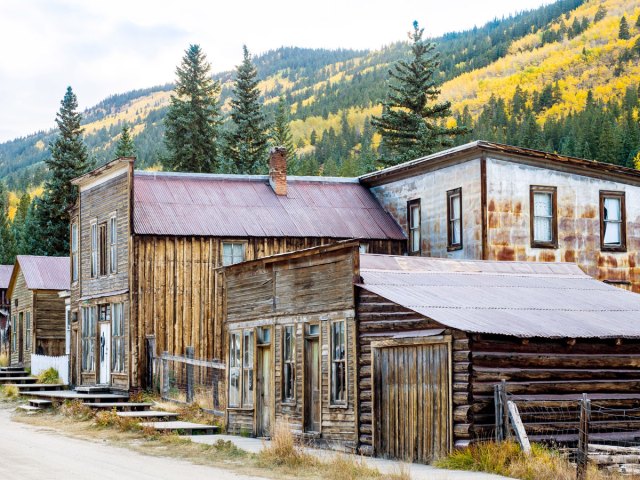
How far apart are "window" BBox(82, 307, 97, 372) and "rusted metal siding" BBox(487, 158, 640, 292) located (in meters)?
15.7

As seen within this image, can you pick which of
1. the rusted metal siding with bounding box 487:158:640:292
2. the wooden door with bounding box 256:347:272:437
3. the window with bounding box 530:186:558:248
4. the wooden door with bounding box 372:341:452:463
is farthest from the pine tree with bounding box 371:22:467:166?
the wooden door with bounding box 372:341:452:463

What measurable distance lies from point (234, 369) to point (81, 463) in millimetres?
8786

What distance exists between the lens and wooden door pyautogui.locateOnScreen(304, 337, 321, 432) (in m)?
22.9

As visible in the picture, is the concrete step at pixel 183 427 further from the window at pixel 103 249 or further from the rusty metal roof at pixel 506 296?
the window at pixel 103 249

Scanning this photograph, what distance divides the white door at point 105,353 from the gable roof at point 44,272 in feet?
45.2

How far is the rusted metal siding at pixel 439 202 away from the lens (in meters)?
30.9

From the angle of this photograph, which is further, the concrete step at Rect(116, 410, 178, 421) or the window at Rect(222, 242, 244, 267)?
the window at Rect(222, 242, 244, 267)

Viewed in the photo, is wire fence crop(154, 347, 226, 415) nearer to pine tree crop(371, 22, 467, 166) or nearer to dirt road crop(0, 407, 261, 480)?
dirt road crop(0, 407, 261, 480)

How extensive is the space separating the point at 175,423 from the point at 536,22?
177019 millimetres

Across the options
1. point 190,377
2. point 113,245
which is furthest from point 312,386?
point 113,245

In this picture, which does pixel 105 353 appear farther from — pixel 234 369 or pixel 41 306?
pixel 41 306

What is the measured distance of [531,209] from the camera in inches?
1229

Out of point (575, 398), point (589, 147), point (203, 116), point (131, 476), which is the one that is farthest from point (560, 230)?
point (589, 147)

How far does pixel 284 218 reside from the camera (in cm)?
3606
